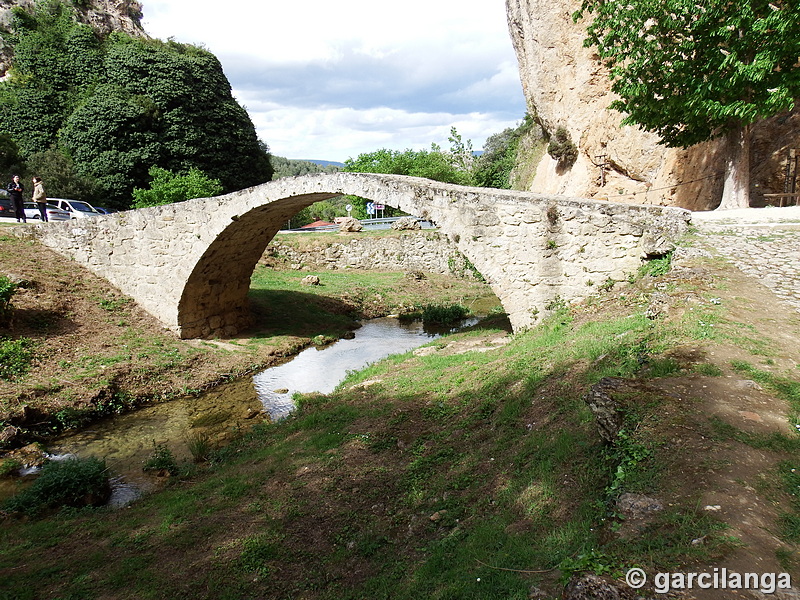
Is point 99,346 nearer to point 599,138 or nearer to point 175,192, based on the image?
point 175,192

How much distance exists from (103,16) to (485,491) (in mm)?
39328

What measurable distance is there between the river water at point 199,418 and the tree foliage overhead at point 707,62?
800 cm

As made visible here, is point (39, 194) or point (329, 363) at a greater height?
point (39, 194)

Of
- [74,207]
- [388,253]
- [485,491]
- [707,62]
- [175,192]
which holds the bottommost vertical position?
[485,491]

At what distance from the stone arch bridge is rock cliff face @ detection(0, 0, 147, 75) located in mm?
24336

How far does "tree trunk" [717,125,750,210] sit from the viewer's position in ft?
32.4

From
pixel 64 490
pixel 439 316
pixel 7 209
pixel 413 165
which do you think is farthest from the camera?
pixel 413 165

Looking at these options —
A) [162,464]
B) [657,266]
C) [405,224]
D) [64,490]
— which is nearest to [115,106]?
[405,224]

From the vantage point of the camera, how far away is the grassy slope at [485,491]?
3.08 metres

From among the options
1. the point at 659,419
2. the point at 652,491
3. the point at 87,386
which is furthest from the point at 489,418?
the point at 87,386

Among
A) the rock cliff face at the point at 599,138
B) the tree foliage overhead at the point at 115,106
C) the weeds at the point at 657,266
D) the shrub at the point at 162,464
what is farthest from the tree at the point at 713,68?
the tree foliage overhead at the point at 115,106

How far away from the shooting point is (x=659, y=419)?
380 cm

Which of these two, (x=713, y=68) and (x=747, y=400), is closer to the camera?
(x=747, y=400)

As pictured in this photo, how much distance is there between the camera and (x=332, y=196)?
11.5 m
